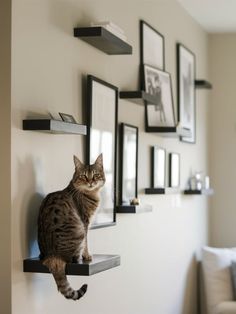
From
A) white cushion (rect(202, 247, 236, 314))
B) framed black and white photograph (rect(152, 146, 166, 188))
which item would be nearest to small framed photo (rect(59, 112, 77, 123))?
framed black and white photograph (rect(152, 146, 166, 188))

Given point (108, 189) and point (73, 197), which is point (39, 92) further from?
point (108, 189)

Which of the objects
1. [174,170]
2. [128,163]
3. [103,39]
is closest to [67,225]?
[103,39]

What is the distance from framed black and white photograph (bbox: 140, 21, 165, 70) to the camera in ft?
12.3

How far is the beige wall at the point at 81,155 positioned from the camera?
7.74ft

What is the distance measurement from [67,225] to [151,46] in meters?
1.82

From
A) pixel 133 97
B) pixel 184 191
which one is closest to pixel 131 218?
pixel 133 97

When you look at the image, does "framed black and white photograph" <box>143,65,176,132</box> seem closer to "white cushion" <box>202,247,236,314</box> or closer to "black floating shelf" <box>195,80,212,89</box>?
"black floating shelf" <box>195,80,212,89</box>

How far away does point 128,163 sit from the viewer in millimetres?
3447

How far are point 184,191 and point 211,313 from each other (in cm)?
91

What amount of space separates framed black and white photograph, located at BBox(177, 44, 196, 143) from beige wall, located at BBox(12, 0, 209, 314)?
82mm

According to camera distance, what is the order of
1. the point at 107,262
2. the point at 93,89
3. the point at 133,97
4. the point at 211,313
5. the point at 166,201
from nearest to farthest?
the point at 107,262
the point at 93,89
the point at 133,97
the point at 166,201
the point at 211,313

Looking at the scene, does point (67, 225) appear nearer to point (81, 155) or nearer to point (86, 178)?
point (86, 178)

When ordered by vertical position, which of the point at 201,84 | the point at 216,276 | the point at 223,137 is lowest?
the point at 216,276

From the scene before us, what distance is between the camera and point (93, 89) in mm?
2955
